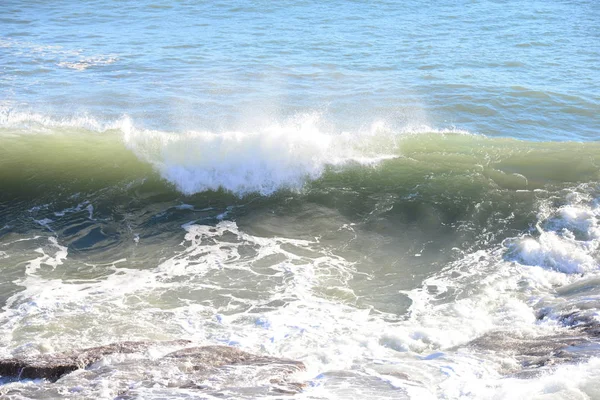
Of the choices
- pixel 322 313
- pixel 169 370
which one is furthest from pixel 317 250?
pixel 169 370

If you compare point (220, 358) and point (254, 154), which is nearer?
point (220, 358)

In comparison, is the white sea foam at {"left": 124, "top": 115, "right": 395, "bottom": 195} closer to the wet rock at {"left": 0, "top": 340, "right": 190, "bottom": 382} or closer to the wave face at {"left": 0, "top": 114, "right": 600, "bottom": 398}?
the wave face at {"left": 0, "top": 114, "right": 600, "bottom": 398}

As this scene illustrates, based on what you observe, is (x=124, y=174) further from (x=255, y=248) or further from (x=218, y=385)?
(x=218, y=385)

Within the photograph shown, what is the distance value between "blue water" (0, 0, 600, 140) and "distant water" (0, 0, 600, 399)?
10 centimetres

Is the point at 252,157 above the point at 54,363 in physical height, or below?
above

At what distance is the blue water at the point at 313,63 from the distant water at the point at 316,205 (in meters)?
0.10

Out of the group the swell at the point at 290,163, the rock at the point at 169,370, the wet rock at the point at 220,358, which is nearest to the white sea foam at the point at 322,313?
the rock at the point at 169,370

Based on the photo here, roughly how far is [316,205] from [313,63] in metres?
9.03

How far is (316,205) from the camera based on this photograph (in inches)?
458

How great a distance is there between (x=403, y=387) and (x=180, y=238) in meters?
5.17

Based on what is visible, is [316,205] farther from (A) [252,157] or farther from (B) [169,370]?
(B) [169,370]

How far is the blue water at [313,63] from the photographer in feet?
52.3

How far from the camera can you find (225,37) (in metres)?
22.6

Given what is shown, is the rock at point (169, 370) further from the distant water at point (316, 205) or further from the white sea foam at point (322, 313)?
the white sea foam at point (322, 313)
